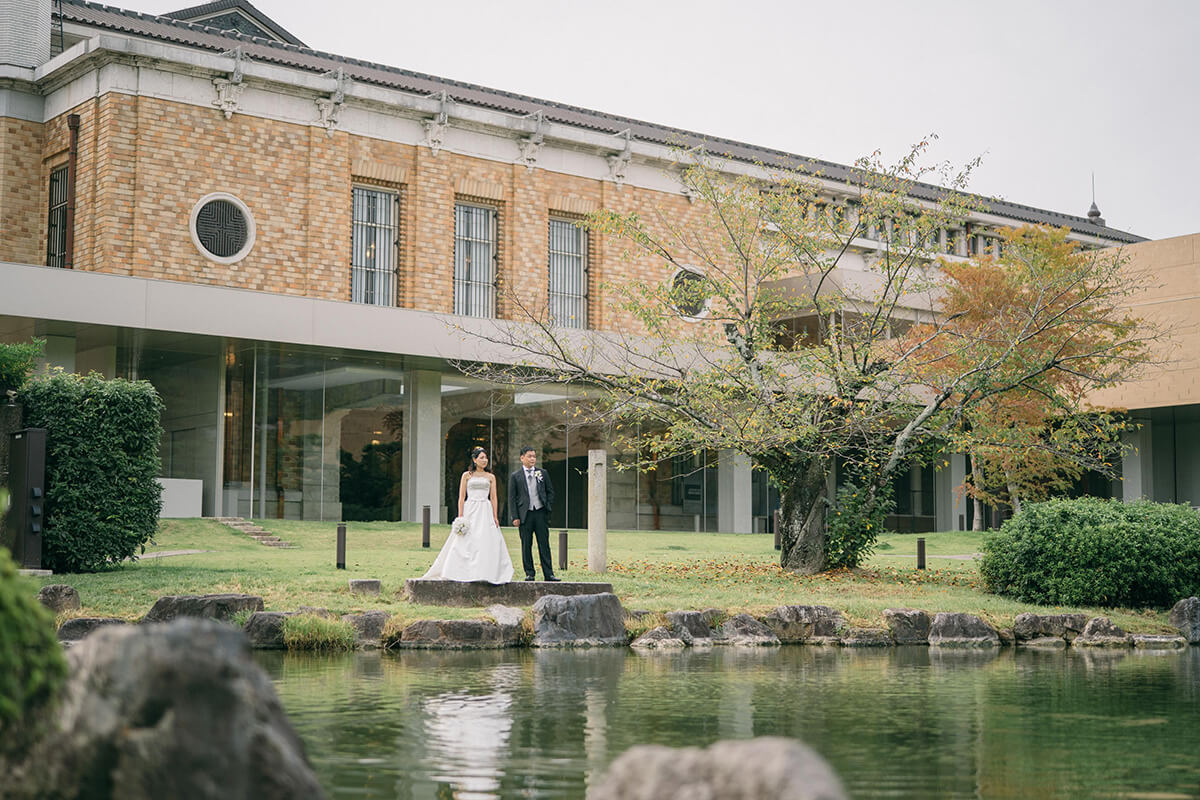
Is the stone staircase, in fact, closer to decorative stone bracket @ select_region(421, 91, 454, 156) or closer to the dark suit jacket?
the dark suit jacket

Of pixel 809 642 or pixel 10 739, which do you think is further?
pixel 809 642

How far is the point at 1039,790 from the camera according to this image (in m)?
6.35

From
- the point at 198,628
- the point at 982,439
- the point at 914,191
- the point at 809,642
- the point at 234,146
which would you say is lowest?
the point at 809,642

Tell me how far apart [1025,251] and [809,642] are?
18823 millimetres

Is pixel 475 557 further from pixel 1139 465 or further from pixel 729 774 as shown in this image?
pixel 1139 465

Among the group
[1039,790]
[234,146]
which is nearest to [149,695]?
[1039,790]

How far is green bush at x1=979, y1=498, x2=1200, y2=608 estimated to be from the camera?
17719 millimetres

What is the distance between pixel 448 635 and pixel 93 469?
7093 mm

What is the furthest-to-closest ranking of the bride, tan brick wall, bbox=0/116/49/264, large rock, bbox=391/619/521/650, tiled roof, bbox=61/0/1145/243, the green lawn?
tiled roof, bbox=61/0/1145/243
tan brick wall, bbox=0/116/49/264
the bride
the green lawn
large rock, bbox=391/619/521/650

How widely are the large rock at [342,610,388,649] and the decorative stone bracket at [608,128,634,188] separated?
26.1m

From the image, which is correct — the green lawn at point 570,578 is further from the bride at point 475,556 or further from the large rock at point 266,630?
the large rock at point 266,630

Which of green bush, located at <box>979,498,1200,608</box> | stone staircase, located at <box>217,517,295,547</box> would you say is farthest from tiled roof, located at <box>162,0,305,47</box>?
green bush, located at <box>979,498,1200,608</box>

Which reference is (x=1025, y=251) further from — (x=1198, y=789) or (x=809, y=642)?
(x=1198, y=789)

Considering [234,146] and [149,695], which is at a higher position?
[234,146]
